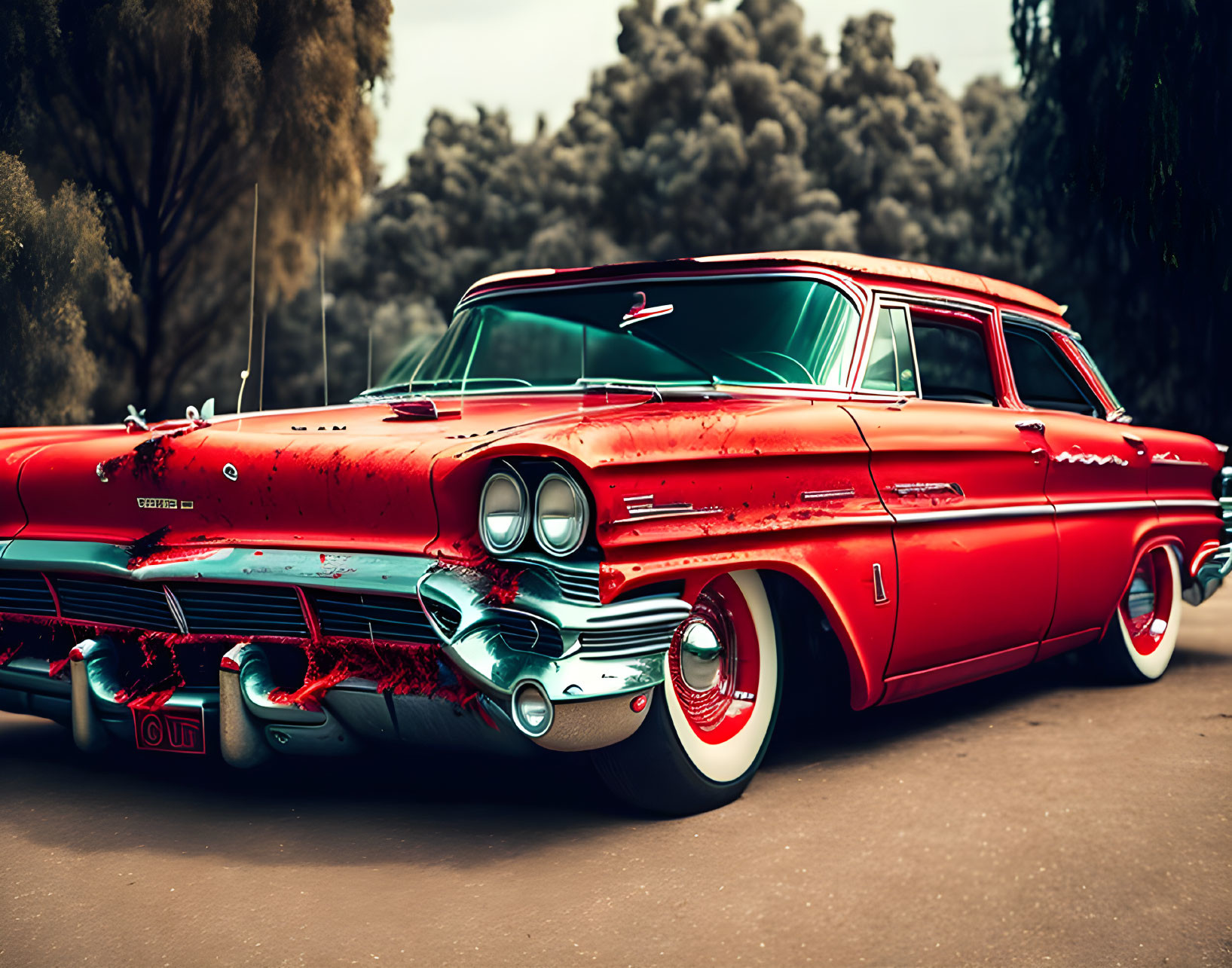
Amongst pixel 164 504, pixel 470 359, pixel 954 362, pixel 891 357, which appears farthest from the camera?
pixel 954 362

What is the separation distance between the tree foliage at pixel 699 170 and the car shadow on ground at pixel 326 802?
21746 mm

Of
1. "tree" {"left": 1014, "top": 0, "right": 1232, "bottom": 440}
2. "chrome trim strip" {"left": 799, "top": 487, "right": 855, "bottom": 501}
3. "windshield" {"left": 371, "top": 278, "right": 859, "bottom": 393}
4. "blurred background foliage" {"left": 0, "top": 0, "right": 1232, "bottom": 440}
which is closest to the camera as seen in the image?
"chrome trim strip" {"left": 799, "top": 487, "right": 855, "bottom": 501}

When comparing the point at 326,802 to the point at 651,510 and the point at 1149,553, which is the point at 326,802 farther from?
the point at 1149,553

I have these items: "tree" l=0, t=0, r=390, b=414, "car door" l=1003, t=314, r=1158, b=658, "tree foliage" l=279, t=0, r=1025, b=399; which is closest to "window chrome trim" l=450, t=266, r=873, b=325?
"car door" l=1003, t=314, r=1158, b=658

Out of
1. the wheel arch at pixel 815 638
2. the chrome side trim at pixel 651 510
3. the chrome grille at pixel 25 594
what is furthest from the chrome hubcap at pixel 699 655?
the chrome grille at pixel 25 594

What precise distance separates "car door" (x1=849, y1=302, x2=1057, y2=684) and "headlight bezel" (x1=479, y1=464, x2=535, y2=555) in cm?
123

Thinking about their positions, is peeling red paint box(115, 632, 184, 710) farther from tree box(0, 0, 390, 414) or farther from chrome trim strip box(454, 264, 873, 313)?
tree box(0, 0, 390, 414)

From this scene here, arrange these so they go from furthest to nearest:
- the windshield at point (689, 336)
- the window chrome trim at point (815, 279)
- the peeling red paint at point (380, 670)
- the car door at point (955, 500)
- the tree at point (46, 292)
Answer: the tree at point (46, 292), the window chrome trim at point (815, 279), the windshield at point (689, 336), the car door at point (955, 500), the peeling red paint at point (380, 670)

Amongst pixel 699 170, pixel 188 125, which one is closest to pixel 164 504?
pixel 188 125

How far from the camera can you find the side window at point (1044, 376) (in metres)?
5.11

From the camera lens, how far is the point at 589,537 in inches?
118

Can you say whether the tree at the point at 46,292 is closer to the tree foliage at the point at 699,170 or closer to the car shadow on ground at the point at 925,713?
the car shadow on ground at the point at 925,713

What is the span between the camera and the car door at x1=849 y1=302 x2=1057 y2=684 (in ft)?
12.7

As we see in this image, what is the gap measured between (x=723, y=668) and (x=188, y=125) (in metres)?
9.68
